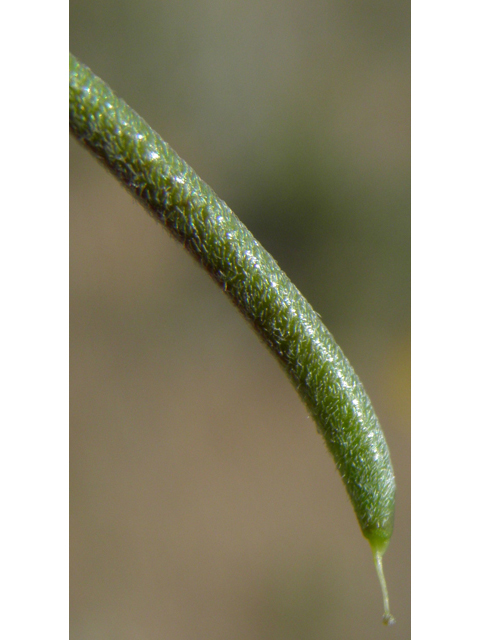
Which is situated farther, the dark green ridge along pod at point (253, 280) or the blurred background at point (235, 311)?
the blurred background at point (235, 311)

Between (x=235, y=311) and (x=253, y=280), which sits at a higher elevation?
(x=235, y=311)

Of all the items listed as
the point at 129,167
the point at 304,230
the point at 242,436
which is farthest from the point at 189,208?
the point at 242,436

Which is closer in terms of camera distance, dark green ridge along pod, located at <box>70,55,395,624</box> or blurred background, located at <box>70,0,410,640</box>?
dark green ridge along pod, located at <box>70,55,395,624</box>

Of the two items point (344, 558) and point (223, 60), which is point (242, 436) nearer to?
point (344, 558)

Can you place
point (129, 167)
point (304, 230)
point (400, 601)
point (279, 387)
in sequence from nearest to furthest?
point (129, 167) → point (400, 601) → point (304, 230) → point (279, 387)
